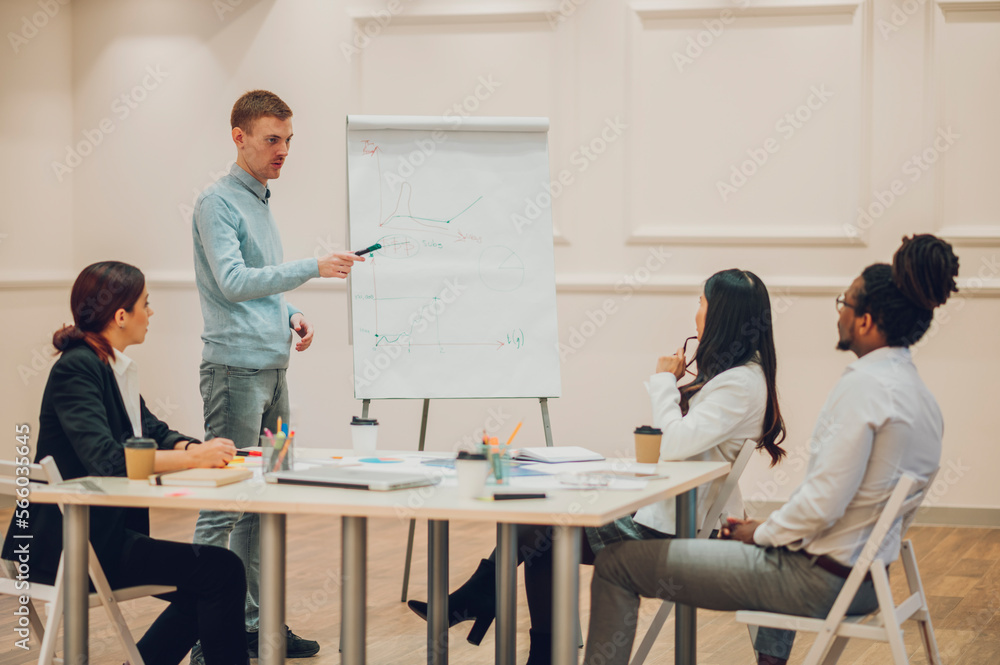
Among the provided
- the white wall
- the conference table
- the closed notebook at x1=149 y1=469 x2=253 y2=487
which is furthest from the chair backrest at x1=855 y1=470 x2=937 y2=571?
the white wall

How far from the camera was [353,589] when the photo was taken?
73.1 inches

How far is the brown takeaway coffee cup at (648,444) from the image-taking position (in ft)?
7.50

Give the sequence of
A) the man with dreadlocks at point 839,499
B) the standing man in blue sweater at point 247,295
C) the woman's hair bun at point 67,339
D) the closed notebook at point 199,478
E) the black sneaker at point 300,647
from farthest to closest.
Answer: the black sneaker at point 300,647 < the standing man in blue sweater at point 247,295 < the woman's hair bun at point 67,339 < the closed notebook at point 199,478 < the man with dreadlocks at point 839,499

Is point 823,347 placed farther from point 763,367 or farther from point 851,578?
point 851,578

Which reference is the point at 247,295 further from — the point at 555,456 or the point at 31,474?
the point at 555,456

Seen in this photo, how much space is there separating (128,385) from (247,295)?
0.58m

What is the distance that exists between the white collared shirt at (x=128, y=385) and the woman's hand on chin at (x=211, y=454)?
210 mm

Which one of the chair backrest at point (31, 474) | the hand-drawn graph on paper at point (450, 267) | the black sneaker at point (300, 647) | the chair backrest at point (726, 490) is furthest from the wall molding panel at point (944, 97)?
the chair backrest at point (31, 474)

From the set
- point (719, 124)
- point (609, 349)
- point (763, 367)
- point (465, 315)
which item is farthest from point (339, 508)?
point (719, 124)

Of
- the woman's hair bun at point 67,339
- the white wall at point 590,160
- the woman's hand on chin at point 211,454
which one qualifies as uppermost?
the white wall at point 590,160

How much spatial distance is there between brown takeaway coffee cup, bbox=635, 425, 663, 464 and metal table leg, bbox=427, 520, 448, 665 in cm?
54

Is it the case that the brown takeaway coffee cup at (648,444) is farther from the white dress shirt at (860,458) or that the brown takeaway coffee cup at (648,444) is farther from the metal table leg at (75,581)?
the metal table leg at (75,581)

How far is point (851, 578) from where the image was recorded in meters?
1.80

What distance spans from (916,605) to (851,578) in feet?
0.94
